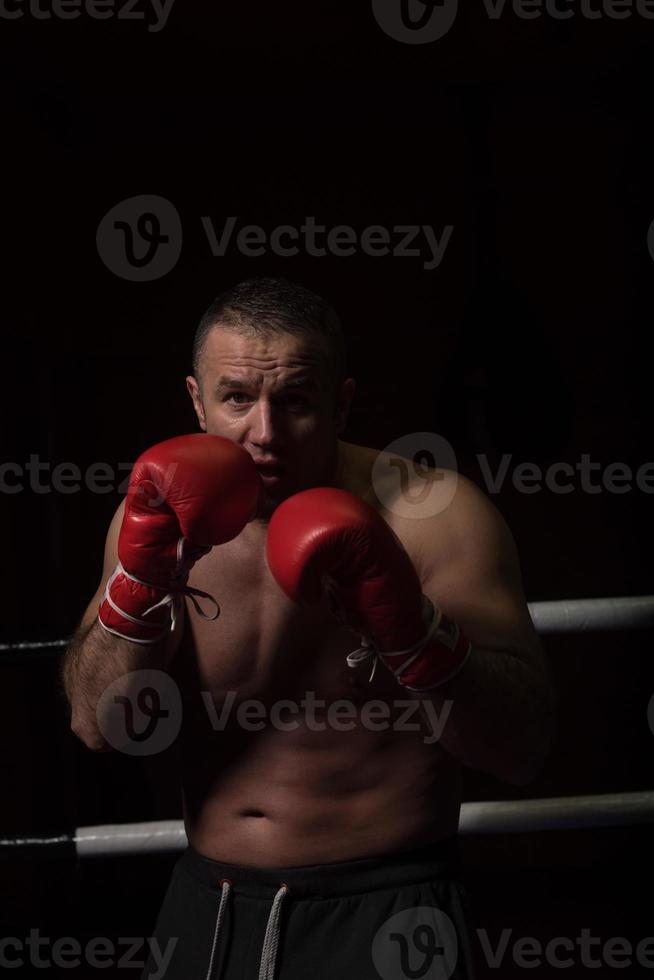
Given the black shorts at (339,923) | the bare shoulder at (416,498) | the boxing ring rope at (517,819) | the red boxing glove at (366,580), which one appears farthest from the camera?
the boxing ring rope at (517,819)

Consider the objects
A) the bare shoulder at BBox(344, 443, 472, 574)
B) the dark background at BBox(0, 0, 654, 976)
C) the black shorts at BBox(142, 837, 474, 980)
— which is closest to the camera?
the black shorts at BBox(142, 837, 474, 980)

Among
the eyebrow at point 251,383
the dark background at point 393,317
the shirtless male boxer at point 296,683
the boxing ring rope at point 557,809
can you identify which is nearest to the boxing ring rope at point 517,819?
the boxing ring rope at point 557,809

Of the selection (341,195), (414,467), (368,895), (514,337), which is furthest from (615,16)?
(368,895)

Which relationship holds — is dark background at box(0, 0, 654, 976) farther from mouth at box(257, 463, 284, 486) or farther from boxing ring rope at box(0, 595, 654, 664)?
mouth at box(257, 463, 284, 486)

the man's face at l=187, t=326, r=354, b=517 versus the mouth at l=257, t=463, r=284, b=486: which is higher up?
the man's face at l=187, t=326, r=354, b=517

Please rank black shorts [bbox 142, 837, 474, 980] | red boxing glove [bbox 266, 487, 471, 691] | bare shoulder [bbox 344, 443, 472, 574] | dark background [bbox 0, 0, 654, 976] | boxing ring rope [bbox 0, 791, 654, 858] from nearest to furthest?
red boxing glove [bbox 266, 487, 471, 691] < black shorts [bbox 142, 837, 474, 980] < bare shoulder [bbox 344, 443, 472, 574] < boxing ring rope [bbox 0, 791, 654, 858] < dark background [bbox 0, 0, 654, 976]

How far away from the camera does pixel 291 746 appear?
1437 mm

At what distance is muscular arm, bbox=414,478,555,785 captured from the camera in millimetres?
1272

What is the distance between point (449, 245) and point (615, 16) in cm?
82

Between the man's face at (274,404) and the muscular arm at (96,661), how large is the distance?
0.24 m

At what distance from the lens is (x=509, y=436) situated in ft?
8.23

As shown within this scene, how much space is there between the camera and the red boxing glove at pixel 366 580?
1.20m

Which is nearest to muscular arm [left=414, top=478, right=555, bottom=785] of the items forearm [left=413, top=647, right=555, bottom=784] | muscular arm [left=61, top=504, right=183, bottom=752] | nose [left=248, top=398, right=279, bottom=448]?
forearm [left=413, top=647, right=555, bottom=784]

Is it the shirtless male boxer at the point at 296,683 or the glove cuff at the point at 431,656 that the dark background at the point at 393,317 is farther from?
the glove cuff at the point at 431,656
